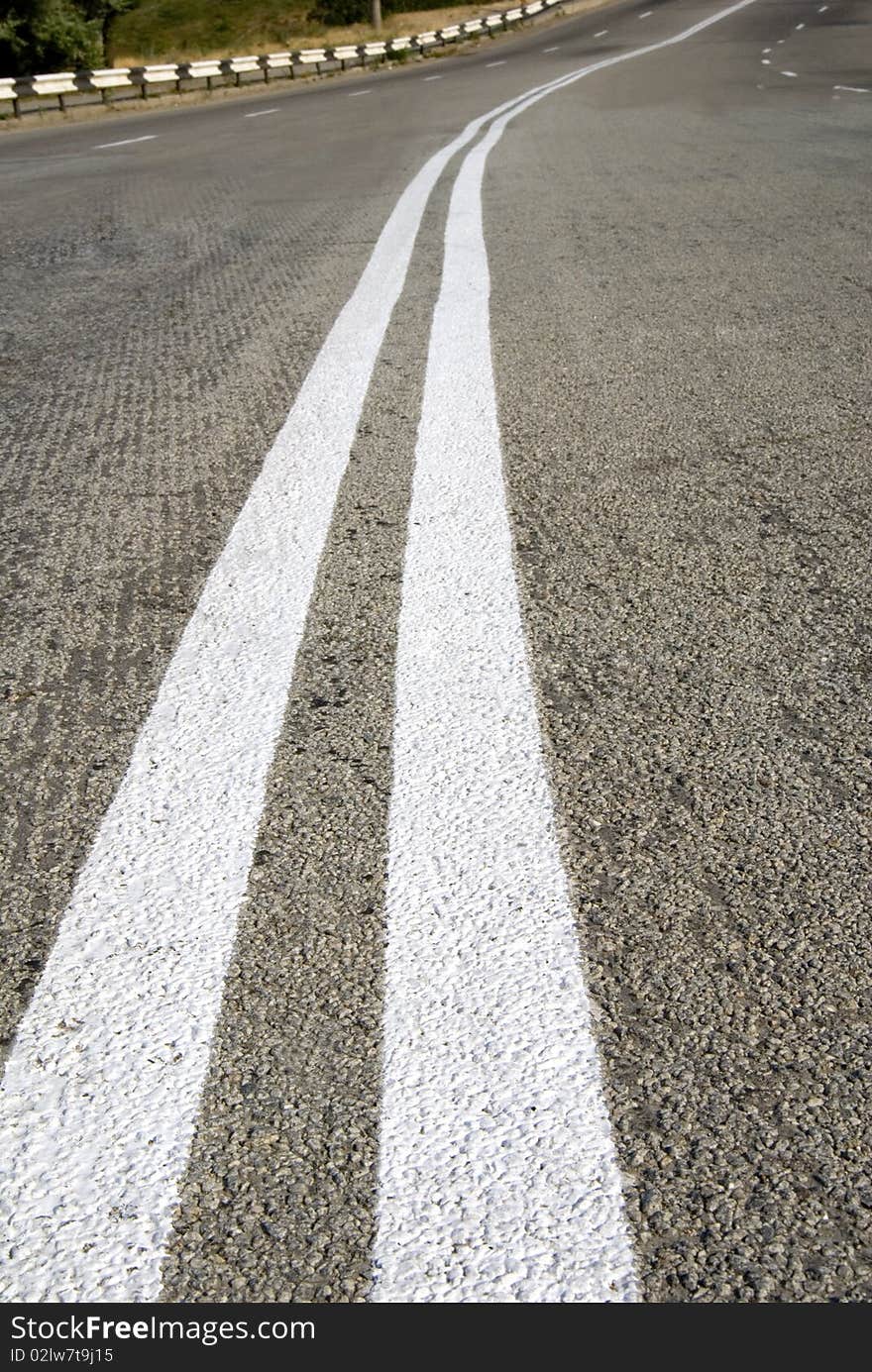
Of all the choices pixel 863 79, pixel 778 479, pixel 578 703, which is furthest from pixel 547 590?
pixel 863 79

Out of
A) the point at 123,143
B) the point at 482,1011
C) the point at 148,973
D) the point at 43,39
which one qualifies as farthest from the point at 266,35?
the point at 482,1011

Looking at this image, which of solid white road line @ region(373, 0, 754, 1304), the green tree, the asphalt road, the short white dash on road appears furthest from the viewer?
the green tree

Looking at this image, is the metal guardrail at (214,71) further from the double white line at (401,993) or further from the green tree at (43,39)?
the double white line at (401,993)

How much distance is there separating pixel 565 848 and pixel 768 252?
600 centimetres

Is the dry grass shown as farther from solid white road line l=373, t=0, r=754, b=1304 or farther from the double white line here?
solid white road line l=373, t=0, r=754, b=1304

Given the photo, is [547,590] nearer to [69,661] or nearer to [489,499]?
[489,499]

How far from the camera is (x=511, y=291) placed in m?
6.61

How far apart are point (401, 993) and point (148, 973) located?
1.24ft

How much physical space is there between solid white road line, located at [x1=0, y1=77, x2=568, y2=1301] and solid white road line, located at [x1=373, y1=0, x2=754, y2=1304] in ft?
0.88

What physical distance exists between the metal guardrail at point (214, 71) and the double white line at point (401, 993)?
82.7 feet

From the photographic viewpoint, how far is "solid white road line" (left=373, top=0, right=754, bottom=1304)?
4.97 feet

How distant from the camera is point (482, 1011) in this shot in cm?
186

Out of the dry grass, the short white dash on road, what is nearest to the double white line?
the short white dash on road

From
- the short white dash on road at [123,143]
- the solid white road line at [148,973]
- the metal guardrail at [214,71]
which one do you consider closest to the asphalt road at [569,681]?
the solid white road line at [148,973]
